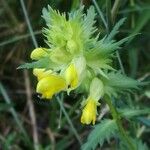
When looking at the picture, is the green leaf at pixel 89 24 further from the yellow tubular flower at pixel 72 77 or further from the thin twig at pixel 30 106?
the thin twig at pixel 30 106

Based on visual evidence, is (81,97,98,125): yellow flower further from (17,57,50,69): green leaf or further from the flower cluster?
(17,57,50,69): green leaf

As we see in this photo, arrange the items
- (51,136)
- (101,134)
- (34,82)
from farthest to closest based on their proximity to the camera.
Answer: (34,82)
(51,136)
(101,134)

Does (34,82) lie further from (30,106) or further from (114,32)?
(114,32)

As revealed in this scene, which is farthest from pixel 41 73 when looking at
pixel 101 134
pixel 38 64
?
pixel 101 134

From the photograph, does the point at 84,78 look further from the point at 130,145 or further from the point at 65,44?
the point at 130,145

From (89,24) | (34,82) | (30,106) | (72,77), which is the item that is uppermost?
(89,24)

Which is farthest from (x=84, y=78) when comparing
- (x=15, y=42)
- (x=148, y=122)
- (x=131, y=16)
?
(x=15, y=42)
